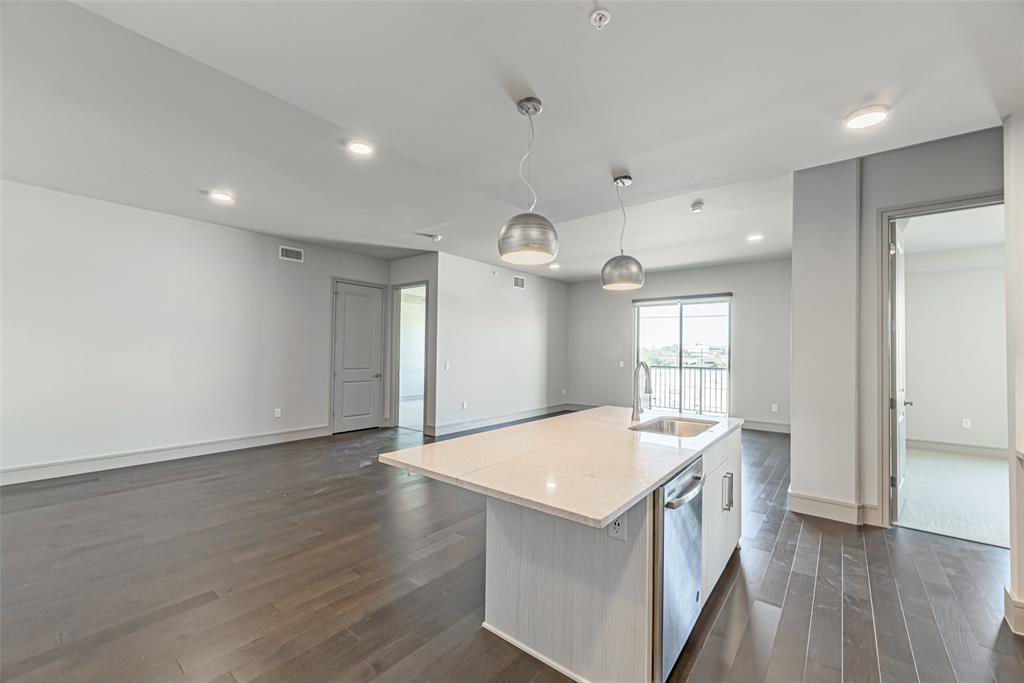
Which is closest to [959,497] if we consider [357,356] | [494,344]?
[494,344]

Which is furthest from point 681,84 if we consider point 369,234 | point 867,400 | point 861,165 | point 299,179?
point 369,234

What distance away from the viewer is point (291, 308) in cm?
577

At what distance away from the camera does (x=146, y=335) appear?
14.9ft

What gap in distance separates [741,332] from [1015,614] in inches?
216

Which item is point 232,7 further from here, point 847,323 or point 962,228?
point 962,228

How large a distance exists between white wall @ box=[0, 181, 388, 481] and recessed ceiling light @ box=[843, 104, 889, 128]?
6069 millimetres

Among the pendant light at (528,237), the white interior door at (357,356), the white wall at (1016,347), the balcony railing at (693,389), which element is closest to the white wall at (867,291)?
the white wall at (1016,347)

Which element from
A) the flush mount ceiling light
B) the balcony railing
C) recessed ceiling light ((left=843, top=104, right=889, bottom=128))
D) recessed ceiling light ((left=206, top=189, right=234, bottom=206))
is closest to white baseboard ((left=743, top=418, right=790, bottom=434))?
the balcony railing

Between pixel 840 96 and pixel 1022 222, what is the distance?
1065mm

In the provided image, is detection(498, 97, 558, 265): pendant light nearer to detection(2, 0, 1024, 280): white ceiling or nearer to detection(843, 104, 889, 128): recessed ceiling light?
detection(2, 0, 1024, 280): white ceiling

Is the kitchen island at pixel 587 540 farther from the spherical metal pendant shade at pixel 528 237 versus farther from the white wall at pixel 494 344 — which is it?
the white wall at pixel 494 344

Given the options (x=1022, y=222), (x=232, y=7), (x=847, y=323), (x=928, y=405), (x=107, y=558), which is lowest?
(x=107, y=558)

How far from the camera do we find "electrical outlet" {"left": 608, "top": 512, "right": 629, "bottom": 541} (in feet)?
4.97

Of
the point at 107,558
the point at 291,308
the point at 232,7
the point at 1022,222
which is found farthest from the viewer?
the point at 291,308
